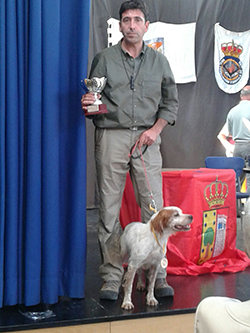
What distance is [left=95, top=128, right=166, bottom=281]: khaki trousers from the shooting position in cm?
243

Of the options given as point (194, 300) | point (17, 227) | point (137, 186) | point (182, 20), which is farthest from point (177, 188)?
point (182, 20)

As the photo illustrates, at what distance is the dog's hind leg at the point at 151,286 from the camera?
2312 millimetres

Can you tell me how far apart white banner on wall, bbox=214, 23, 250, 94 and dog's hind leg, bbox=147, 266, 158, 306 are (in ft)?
12.4

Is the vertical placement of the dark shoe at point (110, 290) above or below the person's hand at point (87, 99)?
below

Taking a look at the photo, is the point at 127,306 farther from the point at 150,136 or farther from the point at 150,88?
the point at 150,88

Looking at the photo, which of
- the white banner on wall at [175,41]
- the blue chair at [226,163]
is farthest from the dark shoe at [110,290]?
the white banner on wall at [175,41]

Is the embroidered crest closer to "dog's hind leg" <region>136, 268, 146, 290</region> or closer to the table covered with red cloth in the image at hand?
the table covered with red cloth

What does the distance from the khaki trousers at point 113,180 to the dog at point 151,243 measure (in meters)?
0.12

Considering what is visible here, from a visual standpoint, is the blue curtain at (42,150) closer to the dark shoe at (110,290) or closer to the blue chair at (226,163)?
the dark shoe at (110,290)

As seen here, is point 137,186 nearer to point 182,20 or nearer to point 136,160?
point 136,160

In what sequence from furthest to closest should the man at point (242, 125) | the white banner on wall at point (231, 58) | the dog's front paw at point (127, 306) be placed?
the white banner on wall at point (231, 58), the man at point (242, 125), the dog's front paw at point (127, 306)

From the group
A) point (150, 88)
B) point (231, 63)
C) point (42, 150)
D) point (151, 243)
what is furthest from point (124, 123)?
point (231, 63)

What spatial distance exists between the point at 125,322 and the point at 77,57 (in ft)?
4.60

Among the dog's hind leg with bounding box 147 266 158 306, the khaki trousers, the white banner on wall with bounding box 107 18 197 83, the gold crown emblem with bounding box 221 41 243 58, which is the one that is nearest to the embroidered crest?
the gold crown emblem with bounding box 221 41 243 58
